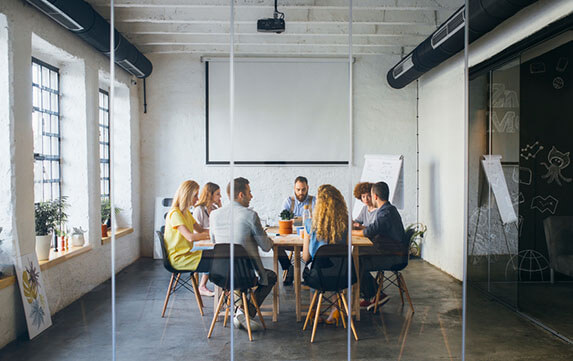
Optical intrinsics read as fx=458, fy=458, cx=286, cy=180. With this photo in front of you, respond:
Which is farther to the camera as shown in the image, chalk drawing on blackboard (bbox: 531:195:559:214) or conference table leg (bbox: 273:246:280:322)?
chalk drawing on blackboard (bbox: 531:195:559:214)

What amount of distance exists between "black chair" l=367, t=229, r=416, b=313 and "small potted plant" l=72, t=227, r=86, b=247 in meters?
2.52

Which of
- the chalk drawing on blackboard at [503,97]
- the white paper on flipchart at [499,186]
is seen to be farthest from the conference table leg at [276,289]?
the chalk drawing on blackboard at [503,97]

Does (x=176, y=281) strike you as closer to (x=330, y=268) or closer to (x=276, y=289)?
(x=276, y=289)

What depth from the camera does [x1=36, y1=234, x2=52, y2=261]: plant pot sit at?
3.88 metres

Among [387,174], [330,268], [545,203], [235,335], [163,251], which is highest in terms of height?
[387,174]

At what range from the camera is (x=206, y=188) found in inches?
153

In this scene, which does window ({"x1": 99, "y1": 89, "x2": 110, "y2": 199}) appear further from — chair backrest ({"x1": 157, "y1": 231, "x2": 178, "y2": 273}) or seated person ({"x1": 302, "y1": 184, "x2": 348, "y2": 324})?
seated person ({"x1": 302, "y1": 184, "x2": 348, "y2": 324})

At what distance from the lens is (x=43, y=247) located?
12.8ft

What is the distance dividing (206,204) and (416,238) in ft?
5.92

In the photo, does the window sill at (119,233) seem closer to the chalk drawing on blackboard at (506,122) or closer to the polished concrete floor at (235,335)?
the polished concrete floor at (235,335)

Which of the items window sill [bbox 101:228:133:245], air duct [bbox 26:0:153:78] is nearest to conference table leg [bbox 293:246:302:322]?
window sill [bbox 101:228:133:245]

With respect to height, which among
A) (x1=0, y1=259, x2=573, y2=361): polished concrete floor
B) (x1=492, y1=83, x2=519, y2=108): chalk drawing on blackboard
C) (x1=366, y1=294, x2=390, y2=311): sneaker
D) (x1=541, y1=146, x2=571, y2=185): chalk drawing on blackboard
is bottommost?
(x1=0, y1=259, x2=573, y2=361): polished concrete floor

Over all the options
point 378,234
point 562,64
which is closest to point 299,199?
point 378,234

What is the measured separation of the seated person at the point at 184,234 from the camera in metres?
3.77
